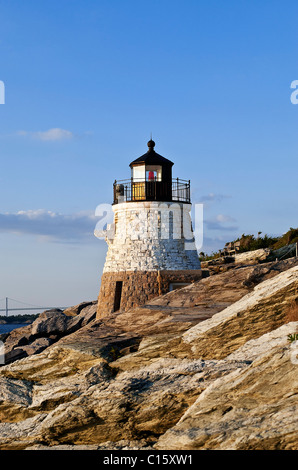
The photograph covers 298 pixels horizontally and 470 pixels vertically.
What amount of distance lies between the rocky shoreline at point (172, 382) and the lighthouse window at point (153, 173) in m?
10.3

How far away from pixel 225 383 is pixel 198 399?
2.69ft

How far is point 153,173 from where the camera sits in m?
32.2

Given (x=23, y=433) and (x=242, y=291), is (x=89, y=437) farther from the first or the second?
(x=242, y=291)

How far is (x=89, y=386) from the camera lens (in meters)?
18.6

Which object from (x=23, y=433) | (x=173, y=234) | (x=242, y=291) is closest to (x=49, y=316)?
(x=173, y=234)

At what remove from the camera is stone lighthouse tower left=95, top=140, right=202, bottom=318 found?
30.6 meters

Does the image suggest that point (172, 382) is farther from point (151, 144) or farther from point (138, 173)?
point (151, 144)

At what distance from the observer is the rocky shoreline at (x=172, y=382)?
47.4 ft

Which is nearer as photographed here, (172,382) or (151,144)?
(172,382)

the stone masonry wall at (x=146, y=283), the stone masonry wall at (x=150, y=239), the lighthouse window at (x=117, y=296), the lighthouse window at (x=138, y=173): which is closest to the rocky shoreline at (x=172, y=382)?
the stone masonry wall at (x=146, y=283)

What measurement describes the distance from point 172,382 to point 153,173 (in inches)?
660

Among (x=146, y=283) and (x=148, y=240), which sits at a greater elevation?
(x=148, y=240)

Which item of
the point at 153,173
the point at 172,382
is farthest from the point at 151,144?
the point at 172,382

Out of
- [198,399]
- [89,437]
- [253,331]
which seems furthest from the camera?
[253,331]
